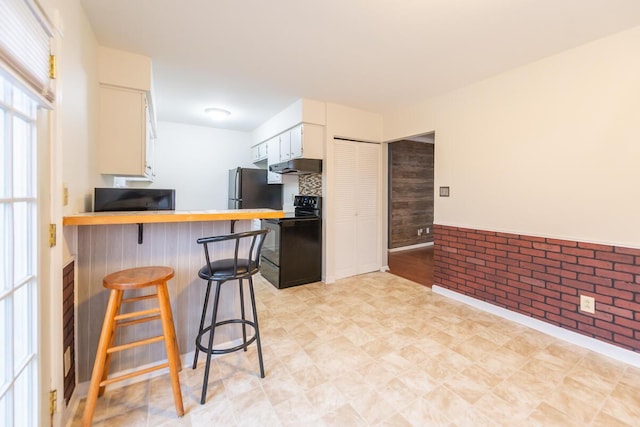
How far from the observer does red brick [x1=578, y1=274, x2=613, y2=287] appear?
2085mm

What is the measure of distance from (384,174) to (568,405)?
324 centimetres

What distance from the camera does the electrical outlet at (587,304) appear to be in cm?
216

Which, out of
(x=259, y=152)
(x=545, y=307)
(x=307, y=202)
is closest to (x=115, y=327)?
(x=307, y=202)

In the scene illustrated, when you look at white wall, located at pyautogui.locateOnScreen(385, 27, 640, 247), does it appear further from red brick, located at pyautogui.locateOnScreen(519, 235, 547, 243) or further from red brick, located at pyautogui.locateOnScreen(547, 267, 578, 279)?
red brick, located at pyautogui.locateOnScreen(547, 267, 578, 279)

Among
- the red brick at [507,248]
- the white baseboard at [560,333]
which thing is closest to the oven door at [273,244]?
the white baseboard at [560,333]

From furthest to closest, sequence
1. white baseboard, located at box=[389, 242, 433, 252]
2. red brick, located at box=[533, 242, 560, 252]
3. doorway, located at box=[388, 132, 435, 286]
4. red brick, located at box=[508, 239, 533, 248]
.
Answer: white baseboard, located at box=[389, 242, 433, 252] → doorway, located at box=[388, 132, 435, 286] → red brick, located at box=[508, 239, 533, 248] → red brick, located at box=[533, 242, 560, 252]

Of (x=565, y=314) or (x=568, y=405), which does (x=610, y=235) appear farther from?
(x=568, y=405)

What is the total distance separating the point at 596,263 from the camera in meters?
2.14

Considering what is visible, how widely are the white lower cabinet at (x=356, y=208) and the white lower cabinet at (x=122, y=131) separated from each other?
2.30 m

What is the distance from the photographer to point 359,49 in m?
2.32

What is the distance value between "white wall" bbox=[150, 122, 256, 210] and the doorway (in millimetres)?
3233

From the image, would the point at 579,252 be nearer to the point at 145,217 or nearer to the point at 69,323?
the point at 145,217

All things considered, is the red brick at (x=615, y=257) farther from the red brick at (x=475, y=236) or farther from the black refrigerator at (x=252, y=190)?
the black refrigerator at (x=252, y=190)

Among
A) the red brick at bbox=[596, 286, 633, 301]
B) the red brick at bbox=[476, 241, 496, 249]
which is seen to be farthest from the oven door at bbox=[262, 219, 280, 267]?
the red brick at bbox=[596, 286, 633, 301]
